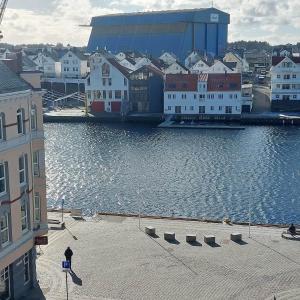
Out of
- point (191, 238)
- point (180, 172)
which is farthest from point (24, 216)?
point (180, 172)

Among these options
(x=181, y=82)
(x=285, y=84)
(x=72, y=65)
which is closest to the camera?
(x=181, y=82)

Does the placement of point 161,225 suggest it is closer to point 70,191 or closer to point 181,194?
point 181,194

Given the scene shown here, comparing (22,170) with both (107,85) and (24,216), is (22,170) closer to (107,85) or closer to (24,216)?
(24,216)

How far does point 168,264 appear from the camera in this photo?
31125mm

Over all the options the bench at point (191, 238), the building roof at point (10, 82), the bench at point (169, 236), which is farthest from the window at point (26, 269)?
the bench at point (191, 238)

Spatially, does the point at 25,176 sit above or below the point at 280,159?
above

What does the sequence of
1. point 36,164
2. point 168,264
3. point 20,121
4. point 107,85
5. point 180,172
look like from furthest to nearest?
point 107,85 → point 180,172 → point 168,264 → point 36,164 → point 20,121

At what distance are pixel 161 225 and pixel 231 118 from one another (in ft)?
215

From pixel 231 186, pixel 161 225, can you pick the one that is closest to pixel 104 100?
pixel 231 186

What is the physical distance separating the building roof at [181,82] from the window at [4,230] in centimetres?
8060

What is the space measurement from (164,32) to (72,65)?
136 feet

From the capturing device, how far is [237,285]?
1122 inches

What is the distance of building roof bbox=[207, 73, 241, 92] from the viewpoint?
102 m

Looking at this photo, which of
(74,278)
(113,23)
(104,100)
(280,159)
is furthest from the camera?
(113,23)
